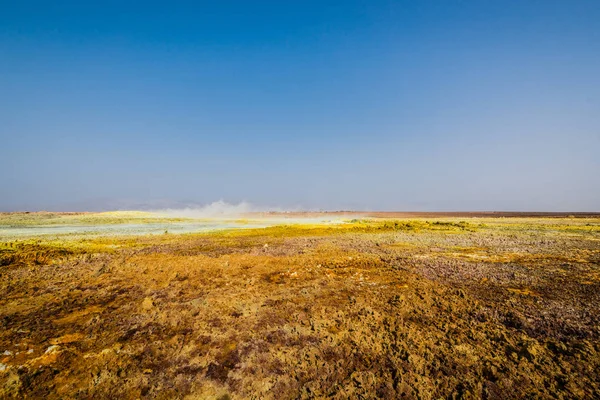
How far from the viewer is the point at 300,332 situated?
18.3 feet

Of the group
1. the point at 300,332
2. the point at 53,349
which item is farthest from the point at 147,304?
the point at 300,332

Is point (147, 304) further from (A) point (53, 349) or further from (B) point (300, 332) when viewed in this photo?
(B) point (300, 332)

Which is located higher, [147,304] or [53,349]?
[147,304]

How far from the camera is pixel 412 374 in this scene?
423cm

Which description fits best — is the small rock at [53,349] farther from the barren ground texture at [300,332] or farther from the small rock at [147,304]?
the small rock at [147,304]

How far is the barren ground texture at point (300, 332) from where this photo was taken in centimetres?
405

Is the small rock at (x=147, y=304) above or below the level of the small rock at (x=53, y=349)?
above

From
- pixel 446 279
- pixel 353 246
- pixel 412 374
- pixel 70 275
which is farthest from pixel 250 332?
pixel 353 246

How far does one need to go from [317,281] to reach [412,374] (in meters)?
4.98

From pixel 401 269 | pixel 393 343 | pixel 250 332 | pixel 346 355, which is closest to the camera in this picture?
pixel 346 355

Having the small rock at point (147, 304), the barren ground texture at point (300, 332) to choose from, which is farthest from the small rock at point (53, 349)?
the small rock at point (147, 304)

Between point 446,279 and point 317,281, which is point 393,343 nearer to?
point 317,281

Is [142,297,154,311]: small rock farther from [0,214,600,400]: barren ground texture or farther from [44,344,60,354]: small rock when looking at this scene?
[44,344,60,354]: small rock

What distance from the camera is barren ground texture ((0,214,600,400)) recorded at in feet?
13.3
